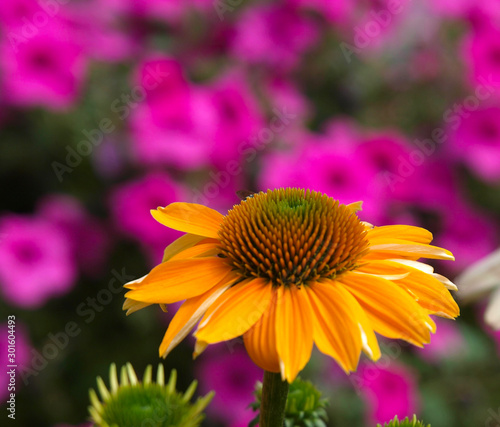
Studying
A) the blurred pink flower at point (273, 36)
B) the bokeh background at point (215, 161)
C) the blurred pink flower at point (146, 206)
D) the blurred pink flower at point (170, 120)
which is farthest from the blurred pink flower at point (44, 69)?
the blurred pink flower at point (273, 36)

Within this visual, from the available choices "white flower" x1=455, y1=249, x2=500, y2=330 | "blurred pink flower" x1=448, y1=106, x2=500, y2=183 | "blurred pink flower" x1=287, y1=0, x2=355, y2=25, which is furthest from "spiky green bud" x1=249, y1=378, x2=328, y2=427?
"blurred pink flower" x1=287, y1=0, x2=355, y2=25

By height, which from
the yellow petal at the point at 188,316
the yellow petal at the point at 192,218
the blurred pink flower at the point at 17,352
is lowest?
the blurred pink flower at the point at 17,352

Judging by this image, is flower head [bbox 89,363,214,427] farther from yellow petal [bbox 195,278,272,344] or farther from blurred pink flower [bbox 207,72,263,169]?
blurred pink flower [bbox 207,72,263,169]

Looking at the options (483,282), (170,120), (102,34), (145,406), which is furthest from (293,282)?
(102,34)

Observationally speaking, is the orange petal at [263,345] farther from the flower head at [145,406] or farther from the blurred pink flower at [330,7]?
the blurred pink flower at [330,7]

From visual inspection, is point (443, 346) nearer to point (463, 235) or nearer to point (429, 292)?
point (463, 235)

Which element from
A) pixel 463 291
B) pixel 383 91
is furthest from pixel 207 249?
pixel 383 91
